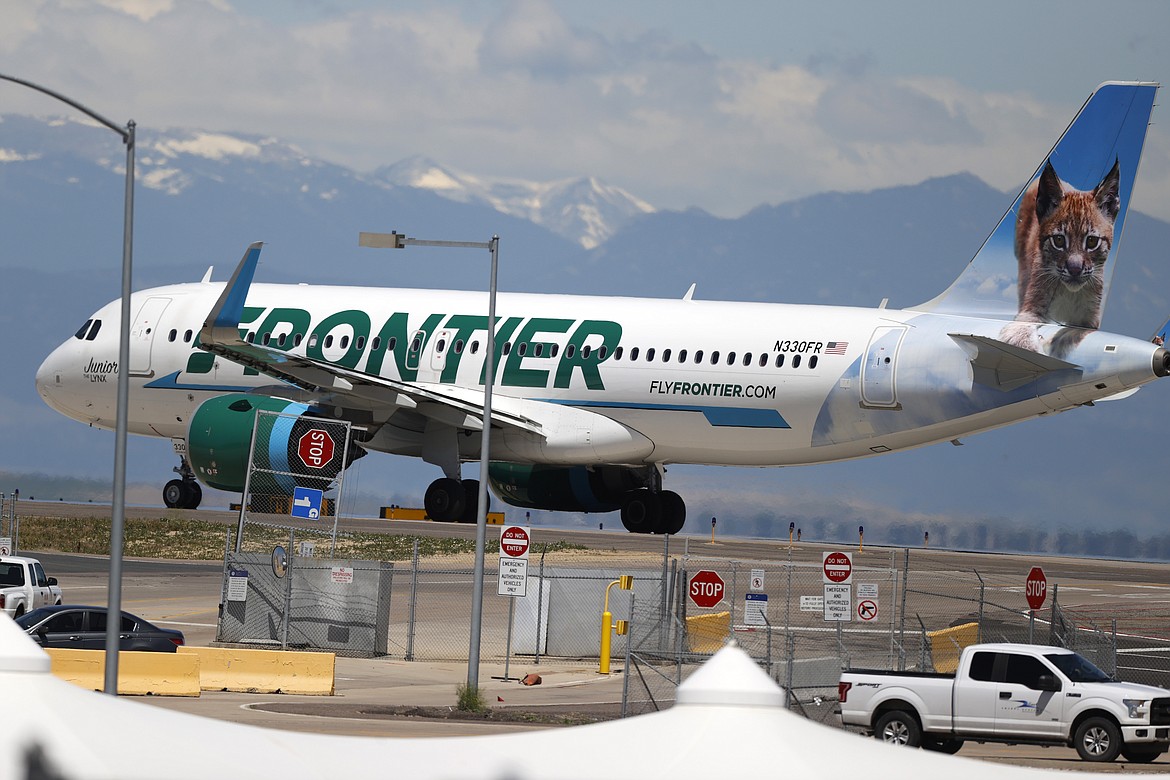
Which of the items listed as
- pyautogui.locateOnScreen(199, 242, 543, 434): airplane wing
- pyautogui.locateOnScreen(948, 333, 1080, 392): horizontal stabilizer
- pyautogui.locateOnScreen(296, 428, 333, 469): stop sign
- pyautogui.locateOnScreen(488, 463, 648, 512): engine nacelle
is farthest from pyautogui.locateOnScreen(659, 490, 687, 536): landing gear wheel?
pyautogui.locateOnScreen(296, 428, 333, 469): stop sign

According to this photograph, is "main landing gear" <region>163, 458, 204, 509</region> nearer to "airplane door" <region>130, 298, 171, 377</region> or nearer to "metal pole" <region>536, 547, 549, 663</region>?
"airplane door" <region>130, 298, 171, 377</region>

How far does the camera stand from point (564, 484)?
41.6m

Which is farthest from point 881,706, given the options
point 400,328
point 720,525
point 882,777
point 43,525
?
point 720,525

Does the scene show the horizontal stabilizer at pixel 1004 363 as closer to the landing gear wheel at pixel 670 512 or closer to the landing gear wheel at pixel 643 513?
the landing gear wheel at pixel 670 512

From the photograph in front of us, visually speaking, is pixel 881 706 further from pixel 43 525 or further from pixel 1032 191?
pixel 43 525

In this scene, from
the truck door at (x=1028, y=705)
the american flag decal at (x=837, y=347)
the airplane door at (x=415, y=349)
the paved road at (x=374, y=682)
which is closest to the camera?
the truck door at (x=1028, y=705)

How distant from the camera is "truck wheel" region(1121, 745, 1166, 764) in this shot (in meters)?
19.8

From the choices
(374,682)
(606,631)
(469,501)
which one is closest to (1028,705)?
(606,631)

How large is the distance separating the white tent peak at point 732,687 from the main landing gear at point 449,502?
104ft

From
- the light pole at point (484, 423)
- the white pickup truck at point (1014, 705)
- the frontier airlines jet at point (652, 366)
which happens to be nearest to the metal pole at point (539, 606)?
the light pole at point (484, 423)

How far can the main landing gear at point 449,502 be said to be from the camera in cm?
3931

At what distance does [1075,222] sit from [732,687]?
102ft

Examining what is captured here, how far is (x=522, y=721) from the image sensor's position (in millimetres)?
21984

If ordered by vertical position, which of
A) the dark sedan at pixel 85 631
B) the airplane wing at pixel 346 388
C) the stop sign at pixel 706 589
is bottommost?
the dark sedan at pixel 85 631
